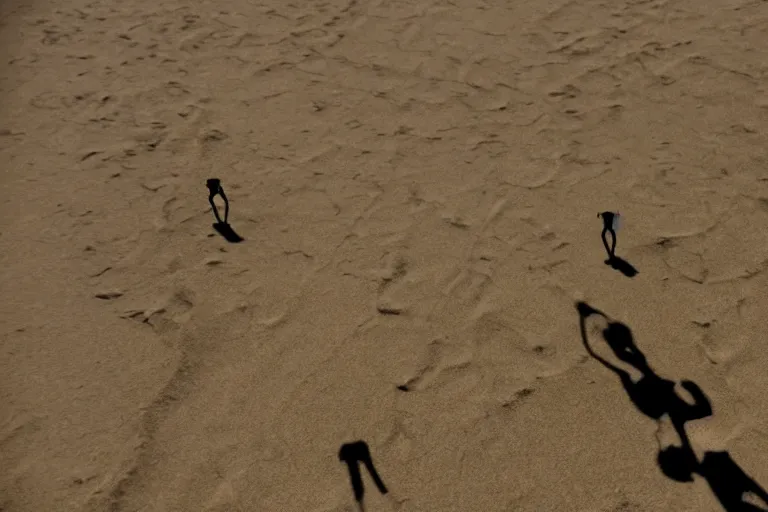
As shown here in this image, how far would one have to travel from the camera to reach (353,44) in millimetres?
5727

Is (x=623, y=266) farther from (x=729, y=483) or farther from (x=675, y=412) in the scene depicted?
(x=729, y=483)

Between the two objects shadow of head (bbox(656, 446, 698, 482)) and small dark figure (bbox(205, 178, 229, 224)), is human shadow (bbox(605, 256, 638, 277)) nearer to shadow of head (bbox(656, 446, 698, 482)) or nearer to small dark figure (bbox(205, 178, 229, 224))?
shadow of head (bbox(656, 446, 698, 482))

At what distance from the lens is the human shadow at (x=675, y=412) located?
2.58 meters

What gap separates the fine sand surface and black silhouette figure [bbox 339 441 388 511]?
30 millimetres

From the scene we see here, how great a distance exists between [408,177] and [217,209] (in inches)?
49.2

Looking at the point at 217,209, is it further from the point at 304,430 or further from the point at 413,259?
the point at 304,430

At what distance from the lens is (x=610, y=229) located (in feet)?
10.5

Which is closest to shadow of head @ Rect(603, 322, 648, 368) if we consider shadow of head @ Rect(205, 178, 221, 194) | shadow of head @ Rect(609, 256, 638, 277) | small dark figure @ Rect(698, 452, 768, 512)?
shadow of head @ Rect(609, 256, 638, 277)

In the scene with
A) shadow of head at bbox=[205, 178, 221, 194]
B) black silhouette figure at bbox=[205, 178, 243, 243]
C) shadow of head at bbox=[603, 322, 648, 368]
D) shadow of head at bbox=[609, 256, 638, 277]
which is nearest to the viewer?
shadow of head at bbox=[603, 322, 648, 368]

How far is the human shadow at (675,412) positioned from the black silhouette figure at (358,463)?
1172mm

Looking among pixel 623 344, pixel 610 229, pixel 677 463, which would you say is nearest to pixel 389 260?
pixel 610 229

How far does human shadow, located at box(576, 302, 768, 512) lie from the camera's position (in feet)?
8.46

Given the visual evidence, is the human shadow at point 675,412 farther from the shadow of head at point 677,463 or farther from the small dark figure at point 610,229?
the small dark figure at point 610,229

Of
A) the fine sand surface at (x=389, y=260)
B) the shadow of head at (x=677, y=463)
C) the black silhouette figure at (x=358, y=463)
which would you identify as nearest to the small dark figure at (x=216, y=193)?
the fine sand surface at (x=389, y=260)
